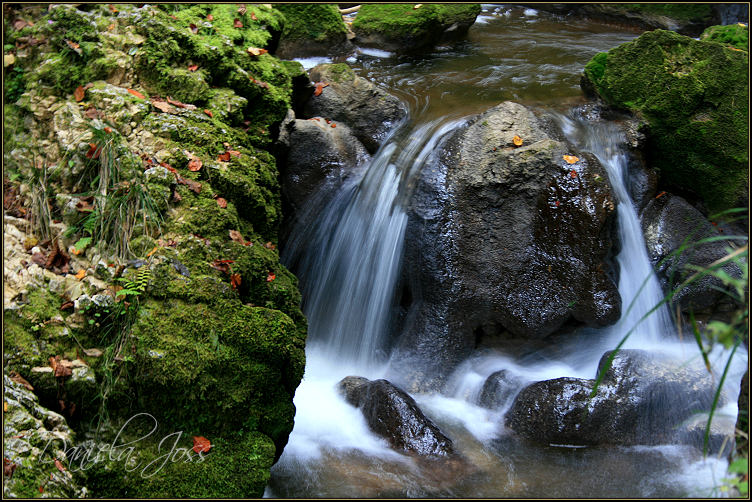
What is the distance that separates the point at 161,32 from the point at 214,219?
1.83 meters

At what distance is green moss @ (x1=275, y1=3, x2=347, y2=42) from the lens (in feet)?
25.2

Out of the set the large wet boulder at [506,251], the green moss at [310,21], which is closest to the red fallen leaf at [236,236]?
the large wet boulder at [506,251]

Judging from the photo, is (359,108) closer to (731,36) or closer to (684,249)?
(684,249)

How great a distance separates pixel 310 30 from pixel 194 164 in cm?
514

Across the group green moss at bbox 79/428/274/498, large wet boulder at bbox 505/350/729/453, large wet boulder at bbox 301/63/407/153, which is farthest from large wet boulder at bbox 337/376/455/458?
large wet boulder at bbox 301/63/407/153

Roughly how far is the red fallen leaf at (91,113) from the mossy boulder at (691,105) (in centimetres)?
520

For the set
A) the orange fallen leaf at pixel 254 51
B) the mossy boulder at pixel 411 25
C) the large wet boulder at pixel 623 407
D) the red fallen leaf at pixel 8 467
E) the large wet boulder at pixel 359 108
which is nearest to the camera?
the red fallen leaf at pixel 8 467

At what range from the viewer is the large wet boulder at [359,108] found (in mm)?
5875

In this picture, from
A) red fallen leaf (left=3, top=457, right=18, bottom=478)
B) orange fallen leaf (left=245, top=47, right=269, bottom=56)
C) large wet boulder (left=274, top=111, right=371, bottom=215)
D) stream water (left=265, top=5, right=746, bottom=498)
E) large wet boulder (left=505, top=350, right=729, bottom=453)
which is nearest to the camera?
red fallen leaf (left=3, top=457, right=18, bottom=478)

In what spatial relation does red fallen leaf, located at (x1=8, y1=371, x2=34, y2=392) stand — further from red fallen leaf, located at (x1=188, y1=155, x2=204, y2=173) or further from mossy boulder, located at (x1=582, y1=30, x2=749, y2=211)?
mossy boulder, located at (x1=582, y1=30, x2=749, y2=211)

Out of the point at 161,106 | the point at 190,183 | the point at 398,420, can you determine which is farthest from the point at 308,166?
the point at 398,420

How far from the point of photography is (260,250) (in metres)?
3.62

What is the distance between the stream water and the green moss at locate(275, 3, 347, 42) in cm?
46

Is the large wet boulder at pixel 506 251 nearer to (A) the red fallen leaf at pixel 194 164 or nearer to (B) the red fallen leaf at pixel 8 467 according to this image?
(A) the red fallen leaf at pixel 194 164
